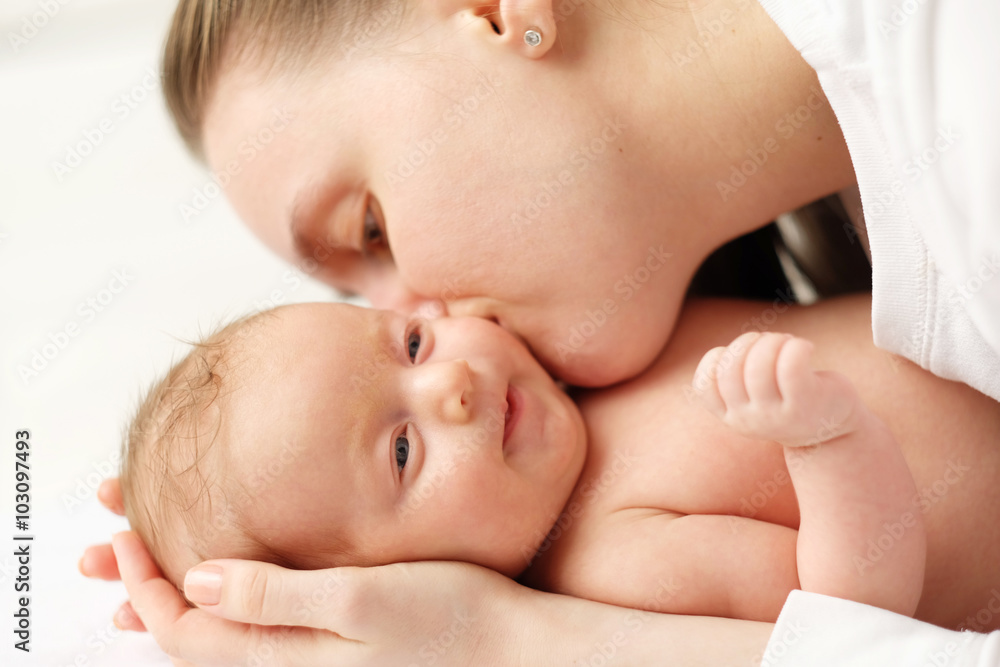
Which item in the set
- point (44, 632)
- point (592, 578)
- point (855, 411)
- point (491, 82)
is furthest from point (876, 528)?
point (44, 632)

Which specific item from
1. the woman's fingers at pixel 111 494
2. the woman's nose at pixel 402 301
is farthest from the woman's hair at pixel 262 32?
the woman's fingers at pixel 111 494

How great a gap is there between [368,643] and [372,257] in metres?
0.63

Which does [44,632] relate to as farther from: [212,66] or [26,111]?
[26,111]

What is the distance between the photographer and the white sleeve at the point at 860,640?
910 millimetres

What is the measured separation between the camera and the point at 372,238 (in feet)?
4.60

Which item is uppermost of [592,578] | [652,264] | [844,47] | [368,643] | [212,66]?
[212,66]

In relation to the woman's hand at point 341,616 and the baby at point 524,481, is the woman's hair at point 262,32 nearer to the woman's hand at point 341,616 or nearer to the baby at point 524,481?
the baby at point 524,481

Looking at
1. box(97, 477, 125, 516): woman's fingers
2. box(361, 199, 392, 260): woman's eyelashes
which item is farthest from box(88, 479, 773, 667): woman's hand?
box(361, 199, 392, 260): woman's eyelashes

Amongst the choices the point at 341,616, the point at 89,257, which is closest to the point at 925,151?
the point at 341,616

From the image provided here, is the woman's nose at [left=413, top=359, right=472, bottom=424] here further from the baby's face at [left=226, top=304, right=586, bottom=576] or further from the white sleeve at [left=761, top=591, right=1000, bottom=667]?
the white sleeve at [left=761, top=591, right=1000, bottom=667]

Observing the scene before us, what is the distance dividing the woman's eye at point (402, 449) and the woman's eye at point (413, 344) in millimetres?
133

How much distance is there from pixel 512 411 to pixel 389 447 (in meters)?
0.20

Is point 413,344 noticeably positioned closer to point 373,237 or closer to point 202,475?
point 373,237

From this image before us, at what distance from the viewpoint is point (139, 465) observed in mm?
1215
